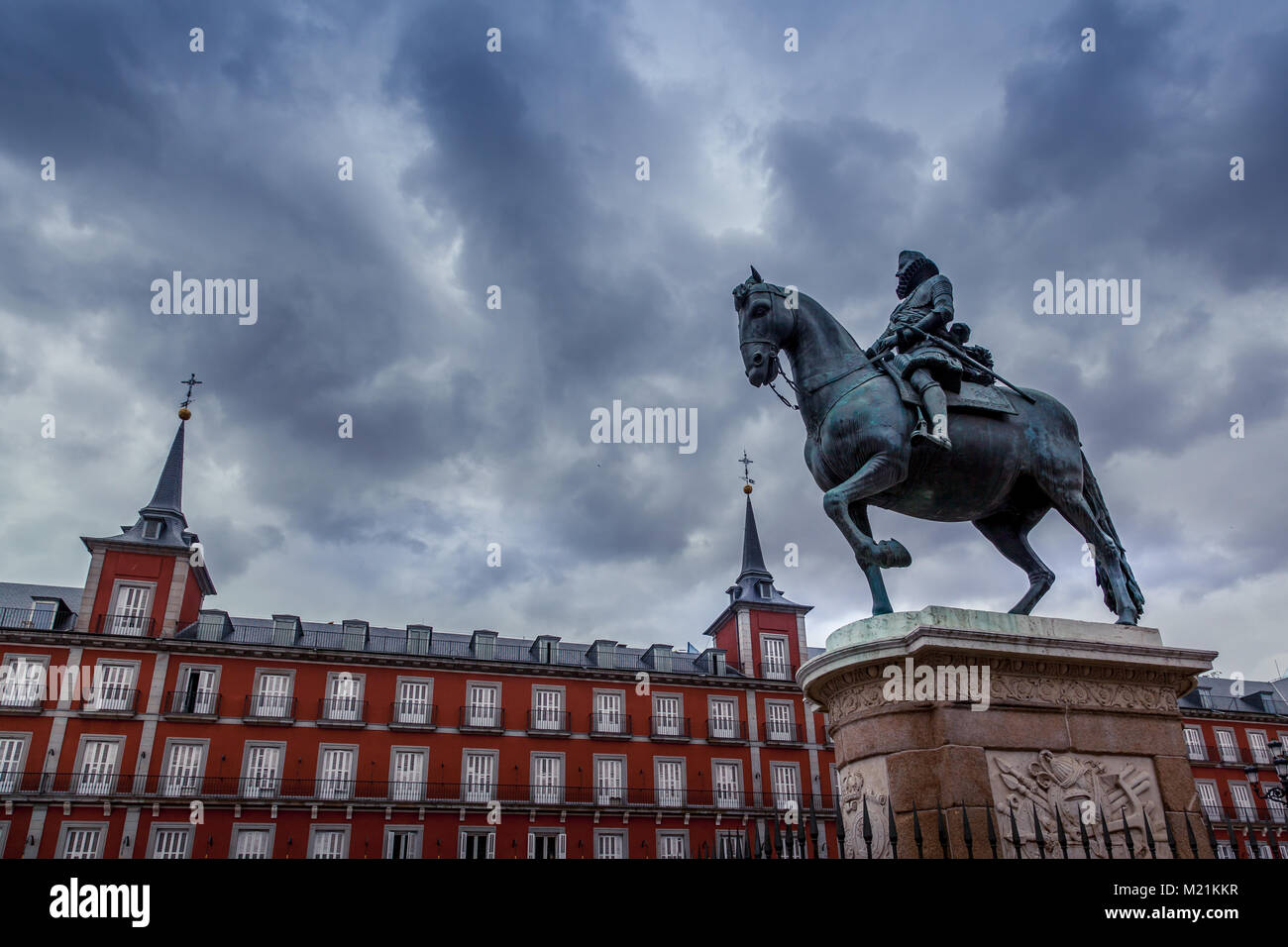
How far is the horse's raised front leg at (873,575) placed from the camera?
5.88 m

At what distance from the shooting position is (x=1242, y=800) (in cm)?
4500

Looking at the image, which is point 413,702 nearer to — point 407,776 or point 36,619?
point 407,776

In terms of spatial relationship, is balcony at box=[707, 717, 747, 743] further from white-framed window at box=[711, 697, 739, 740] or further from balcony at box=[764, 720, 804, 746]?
balcony at box=[764, 720, 804, 746]

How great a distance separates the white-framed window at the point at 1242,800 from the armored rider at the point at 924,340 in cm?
4815

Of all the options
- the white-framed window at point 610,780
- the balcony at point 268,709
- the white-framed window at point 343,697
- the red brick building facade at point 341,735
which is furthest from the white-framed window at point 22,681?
the white-framed window at point 610,780

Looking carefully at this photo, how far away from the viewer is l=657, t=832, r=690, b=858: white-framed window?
38000 millimetres

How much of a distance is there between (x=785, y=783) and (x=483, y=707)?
14210mm

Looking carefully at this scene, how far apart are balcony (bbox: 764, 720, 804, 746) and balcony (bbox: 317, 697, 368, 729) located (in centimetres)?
1832

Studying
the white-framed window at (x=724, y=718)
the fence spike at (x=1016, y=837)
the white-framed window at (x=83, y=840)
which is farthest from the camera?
the white-framed window at (x=724, y=718)

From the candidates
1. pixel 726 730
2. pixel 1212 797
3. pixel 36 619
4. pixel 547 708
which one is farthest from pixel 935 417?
pixel 1212 797

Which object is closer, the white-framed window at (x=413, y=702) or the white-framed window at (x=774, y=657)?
the white-framed window at (x=413, y=702)

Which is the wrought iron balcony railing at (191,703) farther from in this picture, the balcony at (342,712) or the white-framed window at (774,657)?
the white-framed window at (774,657)

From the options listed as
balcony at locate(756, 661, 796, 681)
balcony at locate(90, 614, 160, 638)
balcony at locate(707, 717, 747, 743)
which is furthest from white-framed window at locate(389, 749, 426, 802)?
balcony at locate(756, 661, 796, 681)
